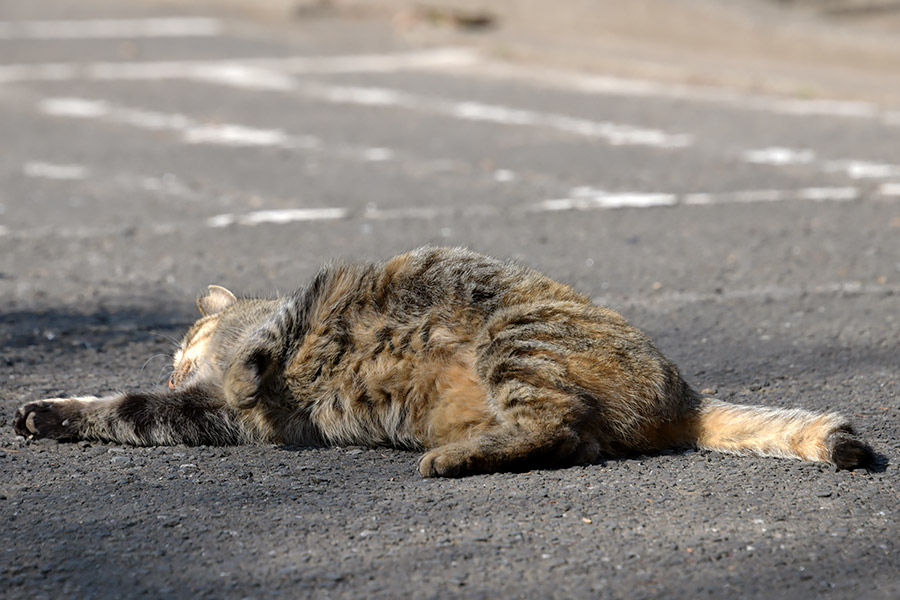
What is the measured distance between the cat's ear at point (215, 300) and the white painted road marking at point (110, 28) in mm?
→ 13297

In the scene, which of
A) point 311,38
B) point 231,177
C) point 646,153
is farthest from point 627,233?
point 311,38

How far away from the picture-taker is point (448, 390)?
451 cm

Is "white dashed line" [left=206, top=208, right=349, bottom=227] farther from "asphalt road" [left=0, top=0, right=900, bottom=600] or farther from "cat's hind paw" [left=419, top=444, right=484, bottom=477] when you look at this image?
"cat's hind paw" [left=419, top=444, right=484, bottom=477]

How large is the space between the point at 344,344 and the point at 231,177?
5471 millimetres

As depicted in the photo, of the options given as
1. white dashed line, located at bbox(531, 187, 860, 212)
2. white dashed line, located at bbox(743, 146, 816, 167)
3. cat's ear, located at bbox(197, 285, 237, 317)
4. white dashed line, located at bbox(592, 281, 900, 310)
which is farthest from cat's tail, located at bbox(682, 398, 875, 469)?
white dashed line, located at bbox(743, 146, 816, 167)

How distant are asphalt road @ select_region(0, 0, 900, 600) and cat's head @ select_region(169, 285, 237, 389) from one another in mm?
264

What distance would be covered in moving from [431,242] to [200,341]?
4.44 ft

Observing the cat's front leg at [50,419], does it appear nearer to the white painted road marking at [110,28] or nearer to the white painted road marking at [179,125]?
the white painted road marking at [179,125]

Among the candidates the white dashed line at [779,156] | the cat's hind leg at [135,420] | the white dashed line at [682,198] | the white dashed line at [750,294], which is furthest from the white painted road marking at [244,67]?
the cat's hind leg at [135,420]

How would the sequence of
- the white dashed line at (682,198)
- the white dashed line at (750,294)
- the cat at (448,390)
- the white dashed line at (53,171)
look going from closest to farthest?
the cat at (448,390) → the white dashed line at (750,294) → the white dashed line at (682,198) → the white dashed line at (53,171)

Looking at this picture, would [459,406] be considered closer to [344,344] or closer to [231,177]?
[344,344]

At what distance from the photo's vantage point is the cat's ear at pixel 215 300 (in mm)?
5516

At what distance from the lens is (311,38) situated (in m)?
17.5

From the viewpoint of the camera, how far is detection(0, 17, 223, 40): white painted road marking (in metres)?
18.1
